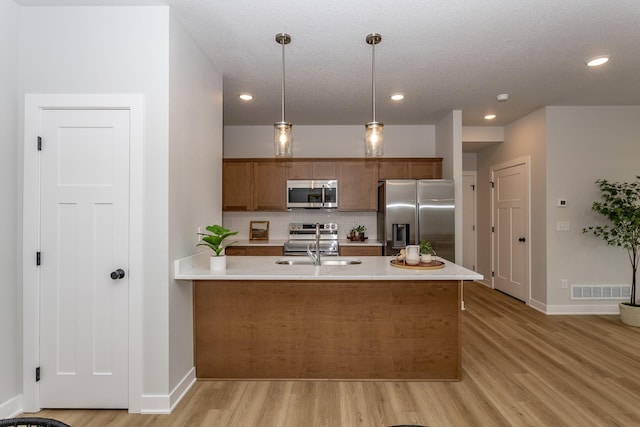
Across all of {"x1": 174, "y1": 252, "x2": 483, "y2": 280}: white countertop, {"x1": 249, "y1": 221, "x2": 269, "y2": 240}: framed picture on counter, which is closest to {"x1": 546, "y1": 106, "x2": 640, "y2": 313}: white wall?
{"x1": 174, "y1": 252, "x2": 483, "y2": 280}: white countertop

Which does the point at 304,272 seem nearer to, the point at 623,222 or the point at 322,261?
the point at 322,261

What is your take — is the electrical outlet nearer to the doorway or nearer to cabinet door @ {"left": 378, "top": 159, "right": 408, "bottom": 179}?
cabinet door @ {"left": 378, "top": 159, "right": 408, "bottom": 179}

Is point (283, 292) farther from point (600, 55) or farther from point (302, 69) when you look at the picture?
point (600, 55)

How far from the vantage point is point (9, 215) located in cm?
218

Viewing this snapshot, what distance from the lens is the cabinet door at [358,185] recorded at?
487 centimetres

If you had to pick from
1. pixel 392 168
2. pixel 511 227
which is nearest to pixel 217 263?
pixel 392 168

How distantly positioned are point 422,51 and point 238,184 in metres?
2.99

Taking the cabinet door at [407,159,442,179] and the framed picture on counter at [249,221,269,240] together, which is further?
the framed picture on counter at [249,221,269,240]

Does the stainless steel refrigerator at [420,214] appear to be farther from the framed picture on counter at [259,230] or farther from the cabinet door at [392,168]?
the framed picture on counter at [259,230]

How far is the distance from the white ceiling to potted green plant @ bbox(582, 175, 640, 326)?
1071 millimetres

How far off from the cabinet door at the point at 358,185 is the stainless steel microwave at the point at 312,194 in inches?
3.9

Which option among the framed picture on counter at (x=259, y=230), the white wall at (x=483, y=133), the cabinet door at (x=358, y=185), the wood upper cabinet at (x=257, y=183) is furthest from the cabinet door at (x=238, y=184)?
the white wall at (x=483, y=133)

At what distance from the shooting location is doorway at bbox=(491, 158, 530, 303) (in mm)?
4910

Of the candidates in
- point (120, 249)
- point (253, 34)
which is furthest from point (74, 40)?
point (120, 249)
